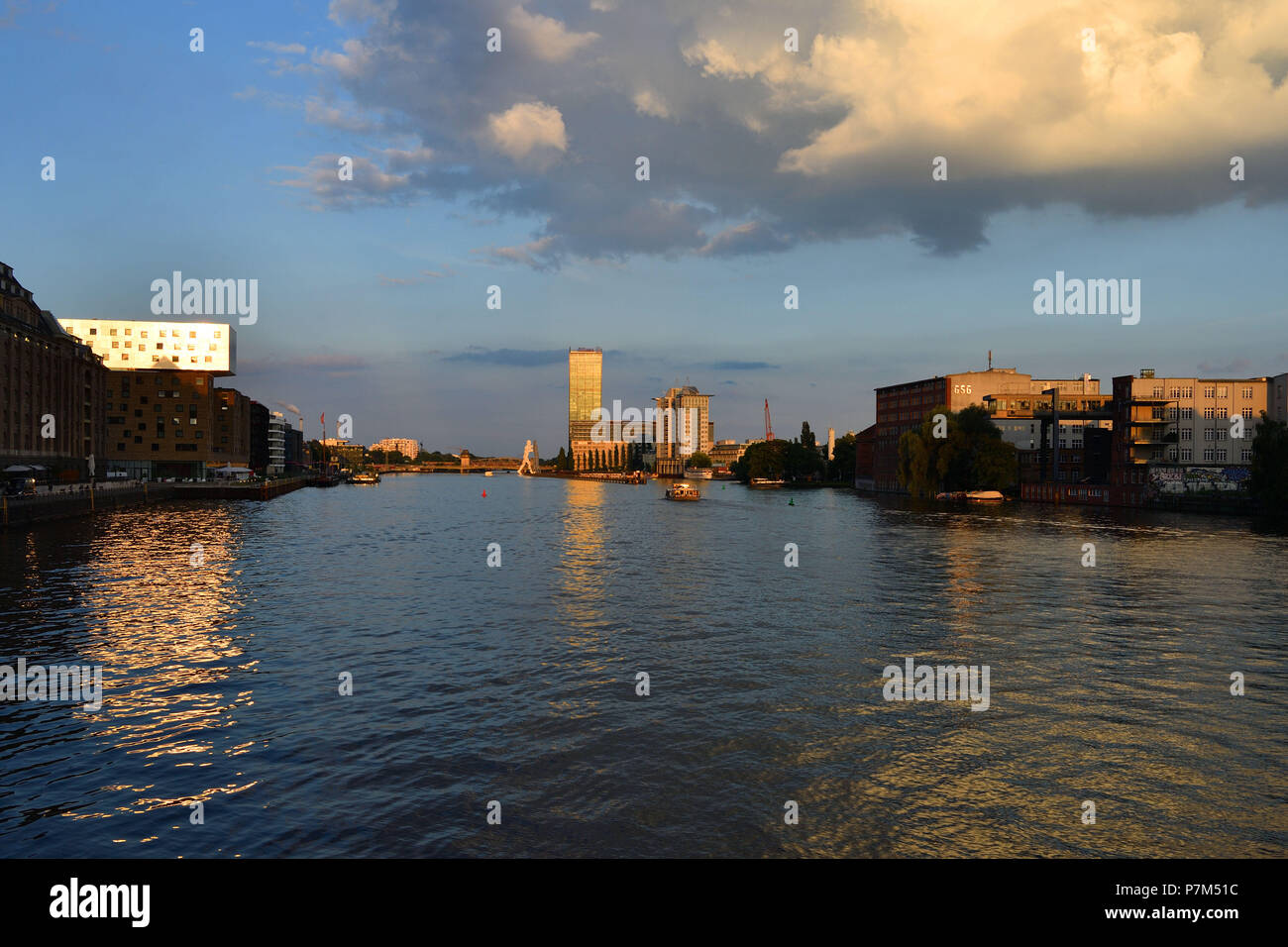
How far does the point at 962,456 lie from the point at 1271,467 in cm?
5746

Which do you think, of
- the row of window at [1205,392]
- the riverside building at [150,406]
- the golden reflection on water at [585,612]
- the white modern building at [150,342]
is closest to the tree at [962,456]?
the row of window at [1205,392]

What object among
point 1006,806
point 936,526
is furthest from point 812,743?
point 936,526

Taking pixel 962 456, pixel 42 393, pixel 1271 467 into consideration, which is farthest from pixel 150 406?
pixel 1271 467

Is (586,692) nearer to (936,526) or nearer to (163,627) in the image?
(163,627)

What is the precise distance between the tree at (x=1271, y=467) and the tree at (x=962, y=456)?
47528 millimetres

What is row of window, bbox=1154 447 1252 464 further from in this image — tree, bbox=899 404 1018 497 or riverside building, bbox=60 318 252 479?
riverside building, bbox=60 318 252 479

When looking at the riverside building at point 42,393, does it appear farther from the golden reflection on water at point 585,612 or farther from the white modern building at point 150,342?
the golden reflection on water at point 585,612

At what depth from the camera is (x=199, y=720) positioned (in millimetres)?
22062

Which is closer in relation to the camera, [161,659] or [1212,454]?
[161,659]

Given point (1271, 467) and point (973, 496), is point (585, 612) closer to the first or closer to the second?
point (1271, 467)

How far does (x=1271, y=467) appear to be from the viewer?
106625mm

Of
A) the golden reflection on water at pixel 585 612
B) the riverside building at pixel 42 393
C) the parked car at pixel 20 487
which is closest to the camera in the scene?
the golden reflection on water at pixel 585 612

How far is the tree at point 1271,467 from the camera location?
343 feet

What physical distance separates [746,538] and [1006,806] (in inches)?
2648
